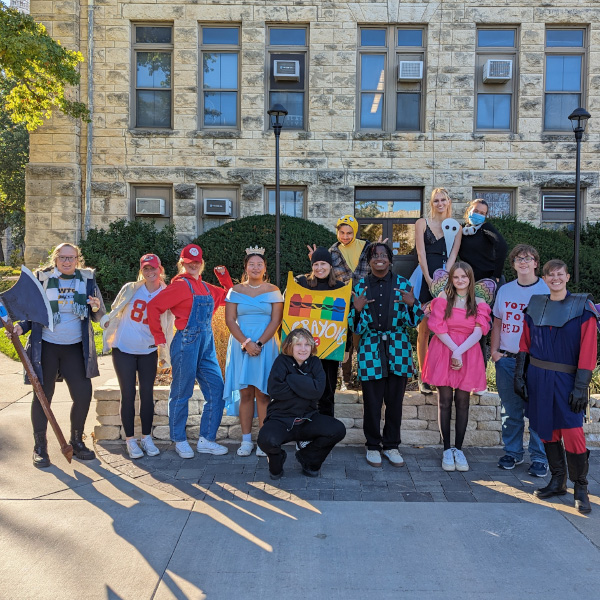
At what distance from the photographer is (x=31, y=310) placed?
16.0 ft

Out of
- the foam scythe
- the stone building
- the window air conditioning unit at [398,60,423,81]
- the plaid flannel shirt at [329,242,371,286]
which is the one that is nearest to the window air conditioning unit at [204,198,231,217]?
the stone building

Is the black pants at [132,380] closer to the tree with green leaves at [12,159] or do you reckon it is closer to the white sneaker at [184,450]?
the white sneaker at [184,450]

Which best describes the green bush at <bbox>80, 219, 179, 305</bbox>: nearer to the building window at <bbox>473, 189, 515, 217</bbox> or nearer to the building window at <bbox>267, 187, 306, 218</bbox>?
the building window at <bbox>267, 187, 306, 218</bbox>

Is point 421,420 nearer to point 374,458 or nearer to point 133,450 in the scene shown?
point 374,458

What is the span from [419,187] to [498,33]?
12.6 ft

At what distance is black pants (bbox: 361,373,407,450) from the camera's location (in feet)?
17.4

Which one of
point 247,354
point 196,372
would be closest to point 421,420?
point 247,354

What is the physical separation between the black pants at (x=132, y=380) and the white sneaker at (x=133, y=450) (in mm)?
72

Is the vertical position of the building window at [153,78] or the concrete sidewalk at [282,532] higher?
the building window at [153,78]

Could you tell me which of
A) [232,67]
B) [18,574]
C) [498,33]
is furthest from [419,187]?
[18,574]

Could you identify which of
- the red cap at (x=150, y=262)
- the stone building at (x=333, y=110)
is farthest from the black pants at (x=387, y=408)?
the stone building at (x=333, y=110)

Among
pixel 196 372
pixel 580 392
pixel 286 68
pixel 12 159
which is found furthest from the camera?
pixel 12 159

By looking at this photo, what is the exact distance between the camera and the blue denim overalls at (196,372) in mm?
5371

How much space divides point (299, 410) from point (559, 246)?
8.22m
